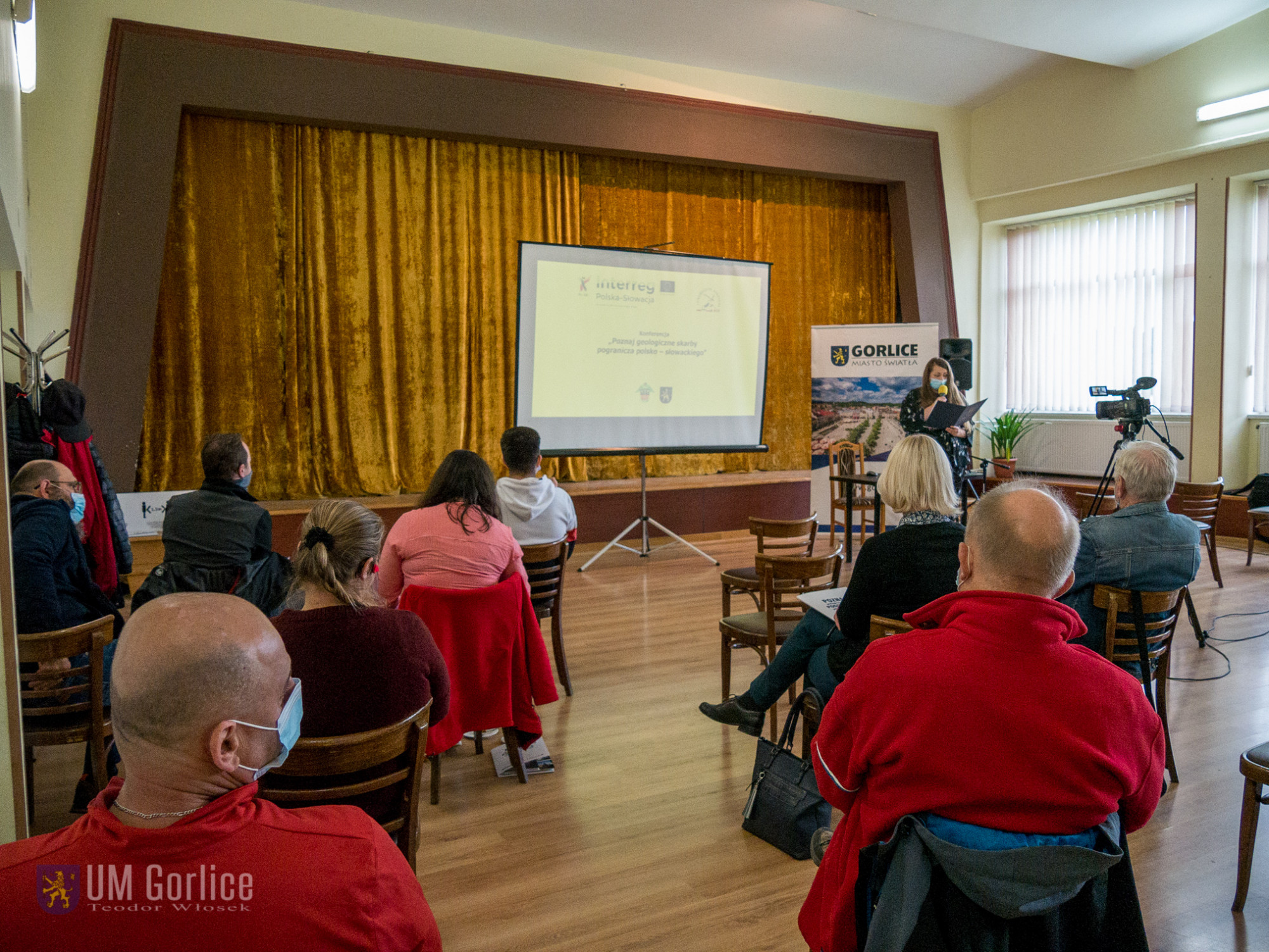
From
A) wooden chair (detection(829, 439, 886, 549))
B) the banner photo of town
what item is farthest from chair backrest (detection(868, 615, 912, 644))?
the banner photo of town

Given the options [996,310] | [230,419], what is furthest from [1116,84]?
[230,419]

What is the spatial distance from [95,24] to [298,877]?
6.99 m

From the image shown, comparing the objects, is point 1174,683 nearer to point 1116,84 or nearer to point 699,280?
point 699,280

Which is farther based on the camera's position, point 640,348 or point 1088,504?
point 1088,504

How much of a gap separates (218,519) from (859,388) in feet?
20.5

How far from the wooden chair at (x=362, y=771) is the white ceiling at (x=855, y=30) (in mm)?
6543

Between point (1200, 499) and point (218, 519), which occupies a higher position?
point (218, 519)

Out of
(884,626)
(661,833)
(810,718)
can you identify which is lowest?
(661,833)

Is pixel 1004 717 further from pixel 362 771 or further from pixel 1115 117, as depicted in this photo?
pixel 1115 117

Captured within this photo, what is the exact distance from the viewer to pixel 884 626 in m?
2.32

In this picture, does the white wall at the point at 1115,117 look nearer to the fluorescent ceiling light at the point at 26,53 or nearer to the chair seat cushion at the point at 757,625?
the chair seat cushion at the point at 757,625

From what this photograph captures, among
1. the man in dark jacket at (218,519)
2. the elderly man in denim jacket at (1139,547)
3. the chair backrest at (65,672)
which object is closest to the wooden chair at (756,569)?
the elderly man in denim jacket at (1139,547)

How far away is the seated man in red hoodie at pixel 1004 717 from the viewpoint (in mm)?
1312

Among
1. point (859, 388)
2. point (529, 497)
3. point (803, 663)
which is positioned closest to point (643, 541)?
point (859, 388)
